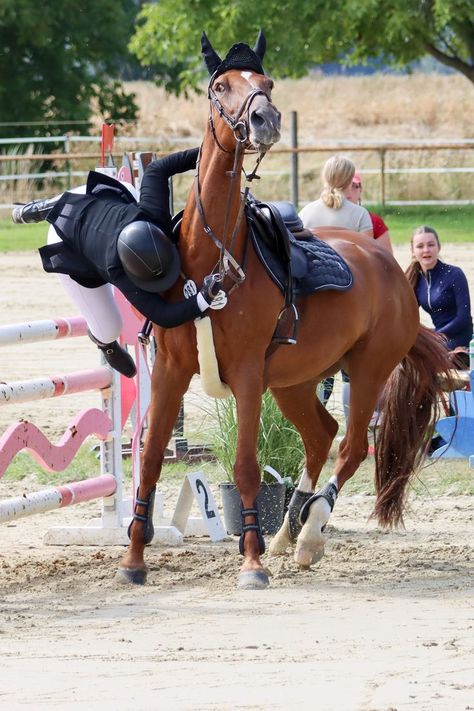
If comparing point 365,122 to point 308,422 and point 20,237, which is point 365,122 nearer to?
point 20,237

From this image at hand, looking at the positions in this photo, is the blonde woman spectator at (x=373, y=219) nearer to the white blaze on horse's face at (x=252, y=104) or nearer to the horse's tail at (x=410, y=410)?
the horse's tail at (x=410, y=410)

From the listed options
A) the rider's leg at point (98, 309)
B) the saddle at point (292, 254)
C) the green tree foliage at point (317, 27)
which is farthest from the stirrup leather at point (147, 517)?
the green tree foliage at point (317, 27)

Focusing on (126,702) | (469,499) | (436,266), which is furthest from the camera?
(436,266)

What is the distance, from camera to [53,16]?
29469 mm

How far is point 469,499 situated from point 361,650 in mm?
3198

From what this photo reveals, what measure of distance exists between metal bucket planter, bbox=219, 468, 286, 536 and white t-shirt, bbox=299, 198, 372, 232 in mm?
2052

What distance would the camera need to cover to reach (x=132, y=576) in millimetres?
5594

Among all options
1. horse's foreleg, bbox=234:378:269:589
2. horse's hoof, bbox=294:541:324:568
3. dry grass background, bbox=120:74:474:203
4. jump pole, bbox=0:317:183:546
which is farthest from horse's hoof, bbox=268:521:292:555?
dry grass background, bbox=120:74:474:203

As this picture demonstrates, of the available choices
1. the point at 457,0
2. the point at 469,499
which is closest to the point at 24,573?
the point at 469,499

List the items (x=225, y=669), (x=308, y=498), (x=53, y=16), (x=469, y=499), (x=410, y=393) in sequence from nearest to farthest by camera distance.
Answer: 1. (x=225, y=669)
2. (x=308, y=498)
3. (x=410, y=393)
4. (x=469, y=499)
5. (x=53, y=16)

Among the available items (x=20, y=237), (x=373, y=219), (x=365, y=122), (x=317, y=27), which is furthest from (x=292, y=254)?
(x=365, y=122)

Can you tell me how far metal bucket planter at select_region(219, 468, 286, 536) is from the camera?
657 cm

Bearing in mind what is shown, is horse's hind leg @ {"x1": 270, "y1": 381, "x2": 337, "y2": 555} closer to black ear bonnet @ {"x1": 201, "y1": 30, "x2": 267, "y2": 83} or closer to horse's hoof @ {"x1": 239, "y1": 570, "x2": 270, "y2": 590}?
horse's hoof @ {"x1": 239, "y1": 570, "x2": 270, "y2": 590}

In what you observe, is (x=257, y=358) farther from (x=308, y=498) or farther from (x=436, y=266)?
(x=436, y=266)
